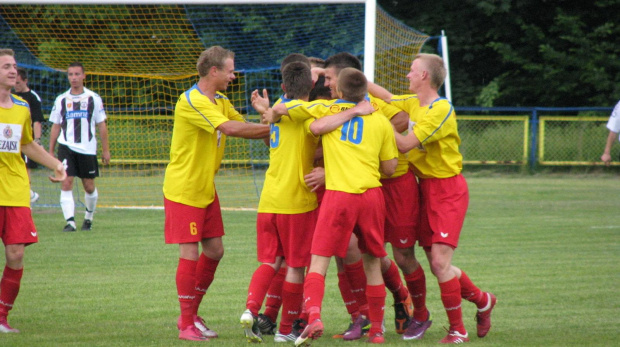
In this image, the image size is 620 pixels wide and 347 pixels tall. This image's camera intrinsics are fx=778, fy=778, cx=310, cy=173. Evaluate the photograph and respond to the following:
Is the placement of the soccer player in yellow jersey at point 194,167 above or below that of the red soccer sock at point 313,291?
above

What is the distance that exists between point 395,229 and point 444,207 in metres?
0.41

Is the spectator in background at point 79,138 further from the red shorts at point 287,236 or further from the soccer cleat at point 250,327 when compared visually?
the soccer cleat at point 250,327

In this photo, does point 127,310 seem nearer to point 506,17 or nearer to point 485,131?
point 485,131

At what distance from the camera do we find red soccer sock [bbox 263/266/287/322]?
5691 millimetres

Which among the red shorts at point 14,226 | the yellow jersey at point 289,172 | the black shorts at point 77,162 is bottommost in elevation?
the black shorts at point 77,162

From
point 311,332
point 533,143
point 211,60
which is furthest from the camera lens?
point 533,143

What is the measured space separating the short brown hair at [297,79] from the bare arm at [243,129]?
0.35 meters

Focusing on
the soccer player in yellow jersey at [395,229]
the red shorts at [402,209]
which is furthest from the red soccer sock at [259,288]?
the red shorts at [402,209]

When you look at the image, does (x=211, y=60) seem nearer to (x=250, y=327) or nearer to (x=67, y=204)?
(x=250, y=327)

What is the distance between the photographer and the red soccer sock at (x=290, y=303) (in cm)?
529

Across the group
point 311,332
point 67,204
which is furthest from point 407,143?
point 67,204

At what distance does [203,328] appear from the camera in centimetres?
559

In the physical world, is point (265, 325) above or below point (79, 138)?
below

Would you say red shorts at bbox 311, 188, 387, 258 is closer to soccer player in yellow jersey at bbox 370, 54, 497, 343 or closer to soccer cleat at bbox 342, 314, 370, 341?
soccer player in yellow jersey at bbox 370, 54, 497, 343
